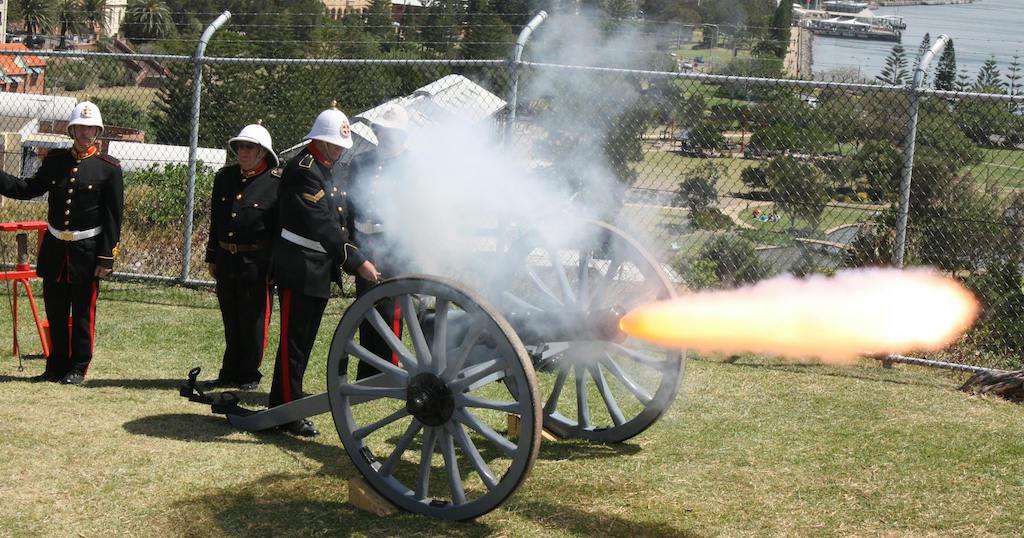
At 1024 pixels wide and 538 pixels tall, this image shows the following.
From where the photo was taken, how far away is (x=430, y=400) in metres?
4.84

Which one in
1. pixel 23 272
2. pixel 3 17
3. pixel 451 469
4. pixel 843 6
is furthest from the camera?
pixel 843 6

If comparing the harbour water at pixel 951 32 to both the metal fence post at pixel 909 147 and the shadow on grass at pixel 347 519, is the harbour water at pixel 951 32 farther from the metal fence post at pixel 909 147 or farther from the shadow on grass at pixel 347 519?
the shadow on grass at pixel 347 519

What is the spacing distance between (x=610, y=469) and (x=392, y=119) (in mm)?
2241

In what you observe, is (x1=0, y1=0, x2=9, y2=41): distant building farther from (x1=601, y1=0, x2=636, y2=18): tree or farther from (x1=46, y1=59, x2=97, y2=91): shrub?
(x1=601, y1=0, x2=636, y2=18): tree

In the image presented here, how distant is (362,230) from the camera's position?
632cm

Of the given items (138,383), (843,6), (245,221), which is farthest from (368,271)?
(843,6)

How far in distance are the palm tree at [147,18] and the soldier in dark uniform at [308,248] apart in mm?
46084

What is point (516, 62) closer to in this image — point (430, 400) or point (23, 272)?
point (23, 272)

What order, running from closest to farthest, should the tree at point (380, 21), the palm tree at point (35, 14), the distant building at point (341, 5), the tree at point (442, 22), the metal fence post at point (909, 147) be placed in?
the metal fence post at point (909, 147) → the tree at point (442, 22) → the tree at point (380, 21) → the distant building at point (341, 5) → the palm tree at point (35, 14)

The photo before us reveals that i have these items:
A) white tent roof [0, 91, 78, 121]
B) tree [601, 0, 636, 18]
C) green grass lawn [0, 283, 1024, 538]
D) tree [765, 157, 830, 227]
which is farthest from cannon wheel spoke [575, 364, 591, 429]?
tree [601, 0, 636, 18]

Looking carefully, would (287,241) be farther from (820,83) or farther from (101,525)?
(820,83)

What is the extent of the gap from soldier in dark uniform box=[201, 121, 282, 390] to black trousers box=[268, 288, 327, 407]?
86cm

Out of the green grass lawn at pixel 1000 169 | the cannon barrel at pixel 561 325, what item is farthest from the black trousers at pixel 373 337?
the green grass lawn at pixel 1000 169

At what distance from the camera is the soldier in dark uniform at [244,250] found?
6.83 metres
